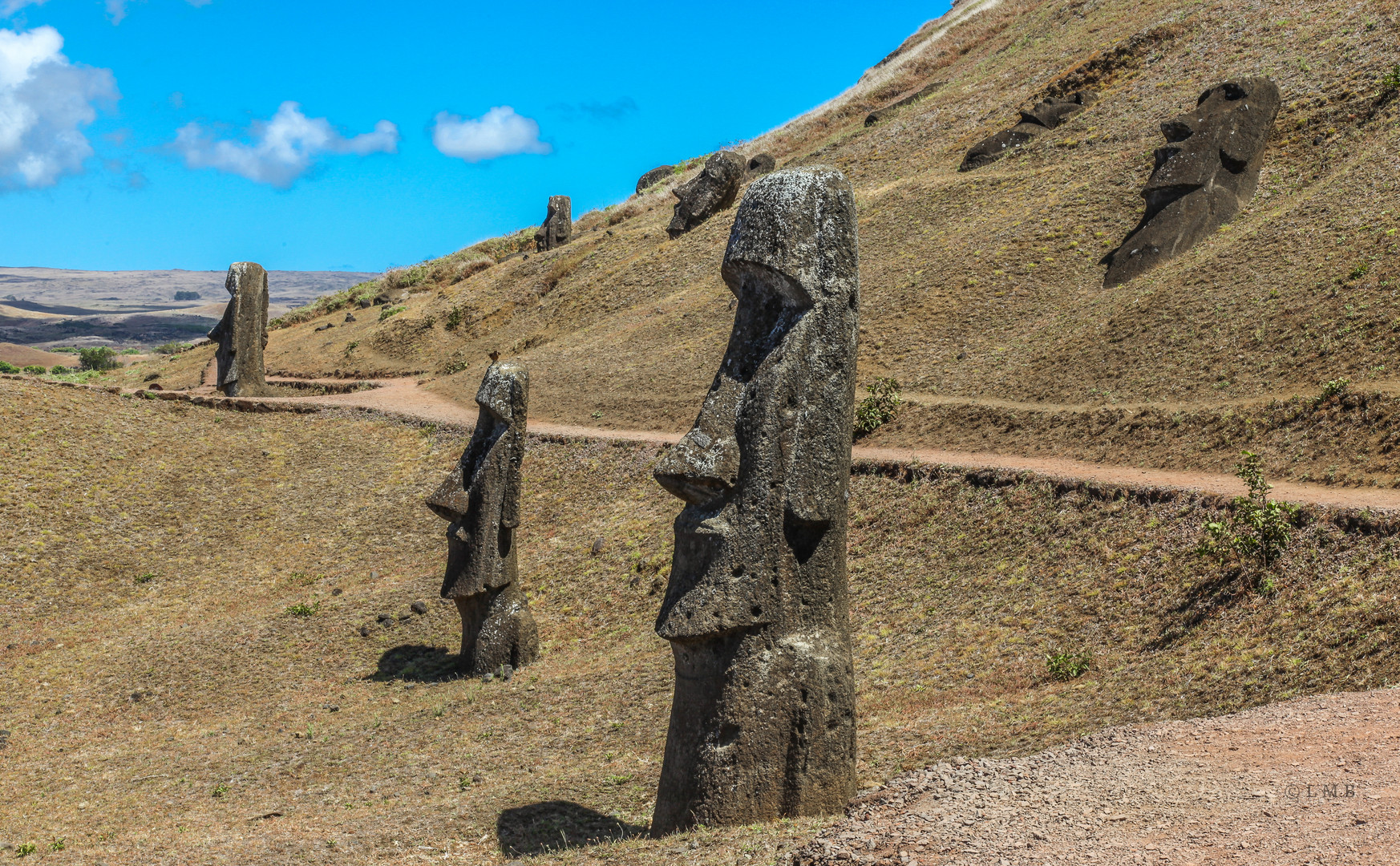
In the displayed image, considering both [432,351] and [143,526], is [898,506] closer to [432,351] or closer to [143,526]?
[143,526]

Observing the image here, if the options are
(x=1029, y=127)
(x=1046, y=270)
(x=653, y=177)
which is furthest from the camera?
(x=653, y=177)

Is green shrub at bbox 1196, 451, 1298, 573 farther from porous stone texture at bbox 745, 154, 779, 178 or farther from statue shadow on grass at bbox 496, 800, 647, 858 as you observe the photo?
porous stone texture at bbox 745, 154, 779, 178

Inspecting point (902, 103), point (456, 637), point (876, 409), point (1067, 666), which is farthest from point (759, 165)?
point (1067, 666)

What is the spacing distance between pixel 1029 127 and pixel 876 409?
19760mm

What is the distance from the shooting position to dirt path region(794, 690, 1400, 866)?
543 cm

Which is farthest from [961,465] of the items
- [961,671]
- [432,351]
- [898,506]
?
[432,351]

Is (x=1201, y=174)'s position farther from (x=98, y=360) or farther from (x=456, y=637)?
(x=98, y=360)

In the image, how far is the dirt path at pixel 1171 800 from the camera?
5434 millimetres

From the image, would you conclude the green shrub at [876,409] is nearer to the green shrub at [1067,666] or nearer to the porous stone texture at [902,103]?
the green shrub at [1067,666]

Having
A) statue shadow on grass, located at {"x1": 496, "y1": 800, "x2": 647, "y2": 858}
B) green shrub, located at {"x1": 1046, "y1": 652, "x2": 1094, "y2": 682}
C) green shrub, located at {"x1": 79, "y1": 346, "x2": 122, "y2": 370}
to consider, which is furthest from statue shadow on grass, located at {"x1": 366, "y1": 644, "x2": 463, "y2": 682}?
green shrub, located at {"x1": 79, "y1": 346, "x2": 122, "y2": 370}

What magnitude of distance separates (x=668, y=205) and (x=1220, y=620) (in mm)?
43485

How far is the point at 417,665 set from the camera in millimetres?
15531

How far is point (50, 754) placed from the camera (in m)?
12.5

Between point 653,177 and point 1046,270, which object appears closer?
point 1046,270
